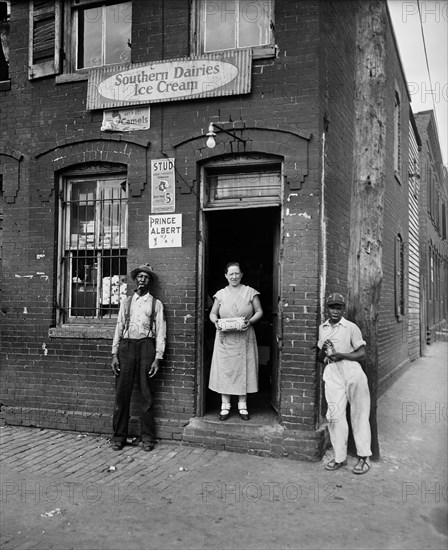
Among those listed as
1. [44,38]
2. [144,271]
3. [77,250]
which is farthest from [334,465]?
[44,38]

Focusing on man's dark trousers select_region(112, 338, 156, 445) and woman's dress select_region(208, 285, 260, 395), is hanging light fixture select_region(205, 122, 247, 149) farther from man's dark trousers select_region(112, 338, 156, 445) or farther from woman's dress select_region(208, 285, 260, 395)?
man's dark trousers select_region(112, 338, 156, 445)

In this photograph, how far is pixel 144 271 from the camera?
7078mm

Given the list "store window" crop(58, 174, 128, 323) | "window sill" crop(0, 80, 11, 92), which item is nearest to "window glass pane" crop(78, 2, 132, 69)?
"window sill" crop(0, 80, 11, 92)

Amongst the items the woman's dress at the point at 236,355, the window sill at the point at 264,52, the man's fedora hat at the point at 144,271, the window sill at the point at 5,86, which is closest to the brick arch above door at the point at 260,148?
the window sill at the point at 264,52

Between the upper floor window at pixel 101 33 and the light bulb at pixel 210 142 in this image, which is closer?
the light bulb at pixel 210 142

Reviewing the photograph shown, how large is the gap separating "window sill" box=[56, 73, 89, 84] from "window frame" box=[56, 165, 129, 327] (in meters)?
1.28

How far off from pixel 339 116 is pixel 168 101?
2448 mm

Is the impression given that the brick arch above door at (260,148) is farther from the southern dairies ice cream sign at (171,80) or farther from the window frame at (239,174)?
the southern dairies ice cream sign at (171,80)

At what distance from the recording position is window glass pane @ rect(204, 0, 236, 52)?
7.40 meters

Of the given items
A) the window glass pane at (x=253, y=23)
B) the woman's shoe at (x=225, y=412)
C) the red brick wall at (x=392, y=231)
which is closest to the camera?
the woman's shoe at (x=225, y=412)

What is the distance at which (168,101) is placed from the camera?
7289 millimetres

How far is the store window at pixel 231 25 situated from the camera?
23.7 ft

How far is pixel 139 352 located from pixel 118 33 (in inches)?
184

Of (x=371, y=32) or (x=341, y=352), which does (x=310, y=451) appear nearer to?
(x=341, y=352)
